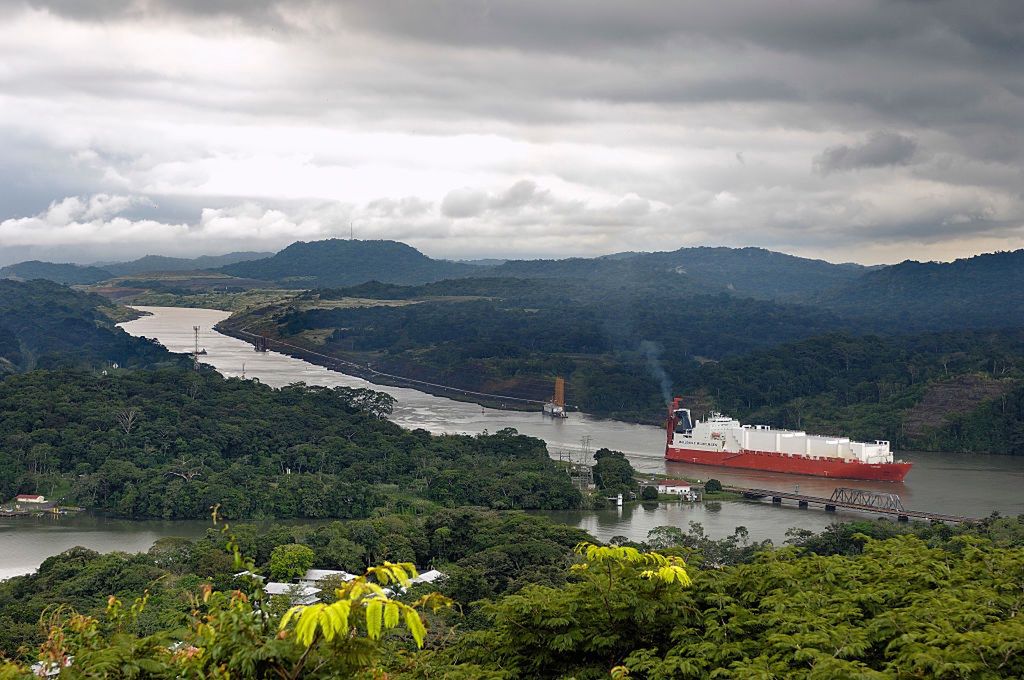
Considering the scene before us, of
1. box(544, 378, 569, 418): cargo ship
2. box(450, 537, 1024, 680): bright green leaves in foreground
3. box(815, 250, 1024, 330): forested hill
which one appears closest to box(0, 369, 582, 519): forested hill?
box(544, 378, 569, 418): cargo ship

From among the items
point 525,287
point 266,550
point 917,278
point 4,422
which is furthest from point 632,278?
point 266,550

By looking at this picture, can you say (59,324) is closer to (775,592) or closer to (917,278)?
(775,592)

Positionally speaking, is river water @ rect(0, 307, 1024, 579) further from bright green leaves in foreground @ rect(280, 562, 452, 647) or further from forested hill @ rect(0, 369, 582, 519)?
bright green leaves in foreground @ rect(280, 562, 452, 647)

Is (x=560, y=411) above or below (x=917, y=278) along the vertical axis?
below

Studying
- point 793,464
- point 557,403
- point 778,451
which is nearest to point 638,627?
point 793,464

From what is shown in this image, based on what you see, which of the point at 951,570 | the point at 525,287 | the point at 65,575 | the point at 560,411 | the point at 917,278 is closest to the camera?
the point at 951,570

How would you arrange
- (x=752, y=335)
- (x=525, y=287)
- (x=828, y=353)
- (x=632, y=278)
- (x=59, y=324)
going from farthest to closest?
(x=632, y=278), (x=525, y=287), (x=752, y=335), (x=59, y=324), (x=828, y=353)
